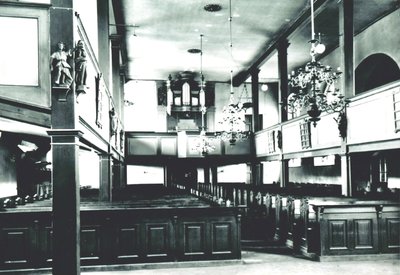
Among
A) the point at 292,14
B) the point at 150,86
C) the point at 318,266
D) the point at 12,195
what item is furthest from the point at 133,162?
the point at 318,266

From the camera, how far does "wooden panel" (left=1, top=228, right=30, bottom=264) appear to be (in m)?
7.42

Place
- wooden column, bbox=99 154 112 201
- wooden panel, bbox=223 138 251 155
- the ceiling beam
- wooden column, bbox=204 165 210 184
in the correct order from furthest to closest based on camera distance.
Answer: wooden column, bbox=204 165 210 184, wooden panel, bbox=223 138 251 155, the ceiling beam, wooden column, bbox=99 154 112 201

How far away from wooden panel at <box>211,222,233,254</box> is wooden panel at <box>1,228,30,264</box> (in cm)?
341

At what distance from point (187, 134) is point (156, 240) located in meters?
12.5

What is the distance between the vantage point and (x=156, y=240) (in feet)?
25.8

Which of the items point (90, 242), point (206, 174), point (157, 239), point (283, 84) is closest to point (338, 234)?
point (157, 239)

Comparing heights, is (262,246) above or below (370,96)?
below

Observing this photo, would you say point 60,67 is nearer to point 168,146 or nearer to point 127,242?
point 127,242

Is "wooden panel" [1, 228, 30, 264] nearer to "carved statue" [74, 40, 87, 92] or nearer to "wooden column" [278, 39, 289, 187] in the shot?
"carved statue" [74, 40, 87, 92]

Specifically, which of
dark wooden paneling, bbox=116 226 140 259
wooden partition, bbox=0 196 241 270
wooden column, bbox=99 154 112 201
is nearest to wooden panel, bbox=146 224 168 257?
wooden partition, bbox=0 196 241 270

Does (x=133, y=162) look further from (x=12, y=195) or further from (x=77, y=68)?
(x=77, y=68)

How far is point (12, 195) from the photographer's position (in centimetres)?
1220

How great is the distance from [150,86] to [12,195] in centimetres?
1188

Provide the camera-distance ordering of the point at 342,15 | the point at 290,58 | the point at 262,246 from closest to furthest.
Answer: the point at 262,246 < the point at 342,15 < the point at 290,58
